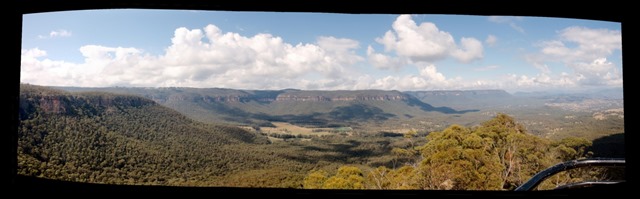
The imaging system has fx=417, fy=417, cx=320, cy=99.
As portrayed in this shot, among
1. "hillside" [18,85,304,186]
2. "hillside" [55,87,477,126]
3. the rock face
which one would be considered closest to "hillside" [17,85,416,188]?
"hillside" [18,85,304,186]

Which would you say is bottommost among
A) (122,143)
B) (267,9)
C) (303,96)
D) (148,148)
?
(148,148)

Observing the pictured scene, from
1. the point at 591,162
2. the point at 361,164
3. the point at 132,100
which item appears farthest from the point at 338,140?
the point at 591,162

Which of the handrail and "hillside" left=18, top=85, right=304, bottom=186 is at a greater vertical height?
the handrail

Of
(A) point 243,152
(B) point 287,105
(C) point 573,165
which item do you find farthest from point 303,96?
(C) point 573,165

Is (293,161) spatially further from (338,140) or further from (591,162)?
(591,162)

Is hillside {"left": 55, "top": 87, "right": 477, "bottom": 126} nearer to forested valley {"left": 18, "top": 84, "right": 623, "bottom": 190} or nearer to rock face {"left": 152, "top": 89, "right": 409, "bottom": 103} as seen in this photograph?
rock face {"left": 152, "top": 89, "right": 409, "bottom": 103}

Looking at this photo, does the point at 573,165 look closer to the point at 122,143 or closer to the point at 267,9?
the point at 267,9

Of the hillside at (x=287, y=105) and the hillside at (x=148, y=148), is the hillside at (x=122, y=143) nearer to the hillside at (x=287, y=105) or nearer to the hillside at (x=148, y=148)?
the hillside at (x=148, y=148)
